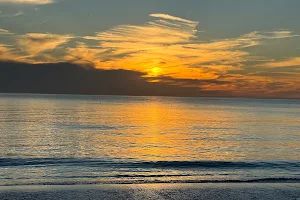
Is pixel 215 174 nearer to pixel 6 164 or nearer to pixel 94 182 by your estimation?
pixel 94 182

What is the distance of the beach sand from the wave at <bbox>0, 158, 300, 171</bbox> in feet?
24.5

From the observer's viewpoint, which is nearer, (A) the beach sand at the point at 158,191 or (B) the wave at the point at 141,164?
(A) the beach sand at the point at 158,191

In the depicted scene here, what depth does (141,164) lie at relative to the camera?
87.4ft

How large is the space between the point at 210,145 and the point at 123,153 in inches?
437

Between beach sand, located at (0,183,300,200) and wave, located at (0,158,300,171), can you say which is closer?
beach sand, located at (0,183,300,200)

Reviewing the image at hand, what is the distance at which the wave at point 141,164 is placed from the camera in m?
26.0

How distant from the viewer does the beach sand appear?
52.2ft

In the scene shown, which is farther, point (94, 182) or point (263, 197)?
point (94, 182)

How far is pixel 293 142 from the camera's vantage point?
42.8m

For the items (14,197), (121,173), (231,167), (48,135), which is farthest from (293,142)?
(14,197)

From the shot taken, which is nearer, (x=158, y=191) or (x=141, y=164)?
(x=158, y=191)

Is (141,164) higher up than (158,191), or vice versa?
(158,191)

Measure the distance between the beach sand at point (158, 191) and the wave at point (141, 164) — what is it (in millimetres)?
7467

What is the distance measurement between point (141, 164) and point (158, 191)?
978 cm
